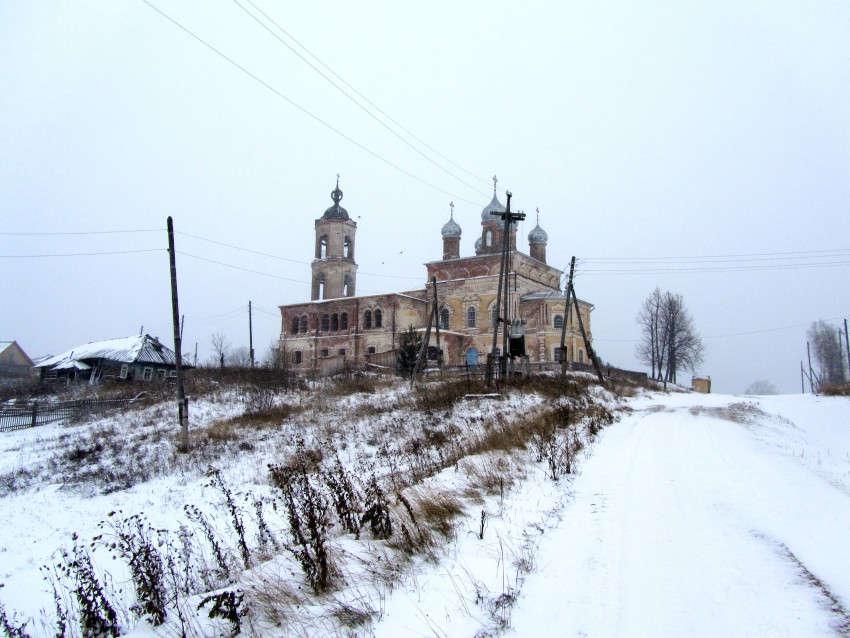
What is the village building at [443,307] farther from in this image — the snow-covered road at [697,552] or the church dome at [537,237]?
the snow-covered road at [697,552]

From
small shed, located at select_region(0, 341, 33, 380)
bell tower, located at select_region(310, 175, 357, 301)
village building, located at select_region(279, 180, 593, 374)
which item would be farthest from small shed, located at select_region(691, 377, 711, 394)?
small shed, located at select_region(0, 341, 33, 380)

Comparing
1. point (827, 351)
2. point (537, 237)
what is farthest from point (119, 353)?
point (827, 351)

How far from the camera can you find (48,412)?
22.1m

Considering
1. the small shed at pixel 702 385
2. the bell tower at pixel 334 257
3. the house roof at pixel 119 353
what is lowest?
the small shed at pixel 702 385

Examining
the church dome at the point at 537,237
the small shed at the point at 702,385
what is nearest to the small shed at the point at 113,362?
the church dome at the point at 537,237

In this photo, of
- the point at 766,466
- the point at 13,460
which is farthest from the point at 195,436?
the point at 766,466

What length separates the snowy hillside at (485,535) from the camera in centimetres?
372

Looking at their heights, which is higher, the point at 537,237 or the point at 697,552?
the point at 537,237

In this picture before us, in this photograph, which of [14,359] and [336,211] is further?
[14,359]

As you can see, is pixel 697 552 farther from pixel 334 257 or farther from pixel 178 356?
pixel 334 257

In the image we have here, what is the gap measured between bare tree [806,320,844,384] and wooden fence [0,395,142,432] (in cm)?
6619

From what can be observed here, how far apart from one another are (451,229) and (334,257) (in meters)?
10.4

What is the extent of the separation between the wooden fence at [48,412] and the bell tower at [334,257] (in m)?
28.8

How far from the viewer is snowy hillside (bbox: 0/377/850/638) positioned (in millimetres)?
3717
